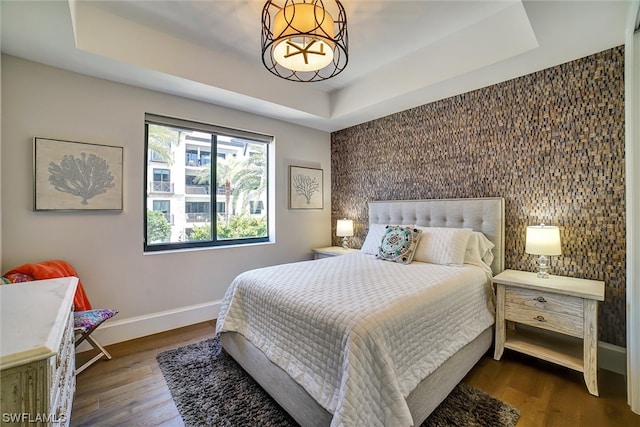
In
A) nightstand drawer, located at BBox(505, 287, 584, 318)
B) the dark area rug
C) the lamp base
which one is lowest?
the dark area rug

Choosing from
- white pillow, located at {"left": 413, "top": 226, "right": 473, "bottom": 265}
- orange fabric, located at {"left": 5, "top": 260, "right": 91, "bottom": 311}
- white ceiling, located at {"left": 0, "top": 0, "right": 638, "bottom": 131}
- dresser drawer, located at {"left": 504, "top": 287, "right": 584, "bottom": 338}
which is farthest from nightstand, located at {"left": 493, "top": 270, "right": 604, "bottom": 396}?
orange fabric, located at {"left": 5, "top": 260, "right": 91, "bottom": 311}

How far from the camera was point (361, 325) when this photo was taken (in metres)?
1.26

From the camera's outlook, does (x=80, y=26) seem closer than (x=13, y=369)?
No

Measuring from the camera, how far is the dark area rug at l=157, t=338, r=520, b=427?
1.54 metres

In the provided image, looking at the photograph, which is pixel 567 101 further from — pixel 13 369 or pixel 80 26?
pixel 80 26

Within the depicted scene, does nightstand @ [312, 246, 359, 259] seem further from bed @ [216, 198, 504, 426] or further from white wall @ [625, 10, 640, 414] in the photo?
white wall @ [625, 10, 640, 414]

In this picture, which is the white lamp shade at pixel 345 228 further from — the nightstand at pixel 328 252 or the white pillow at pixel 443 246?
the white pillow at pixel 443 246

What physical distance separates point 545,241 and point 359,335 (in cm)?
182

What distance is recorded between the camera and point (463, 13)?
83.7 inches

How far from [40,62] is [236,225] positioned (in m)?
2.24

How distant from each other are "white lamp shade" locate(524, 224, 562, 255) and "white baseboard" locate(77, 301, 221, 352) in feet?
10.3

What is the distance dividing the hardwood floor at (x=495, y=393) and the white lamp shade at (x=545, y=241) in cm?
91

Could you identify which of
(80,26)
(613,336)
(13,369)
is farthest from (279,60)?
(613,336)

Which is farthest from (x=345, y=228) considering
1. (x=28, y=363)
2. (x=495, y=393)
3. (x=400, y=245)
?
(x=28, y=363)
